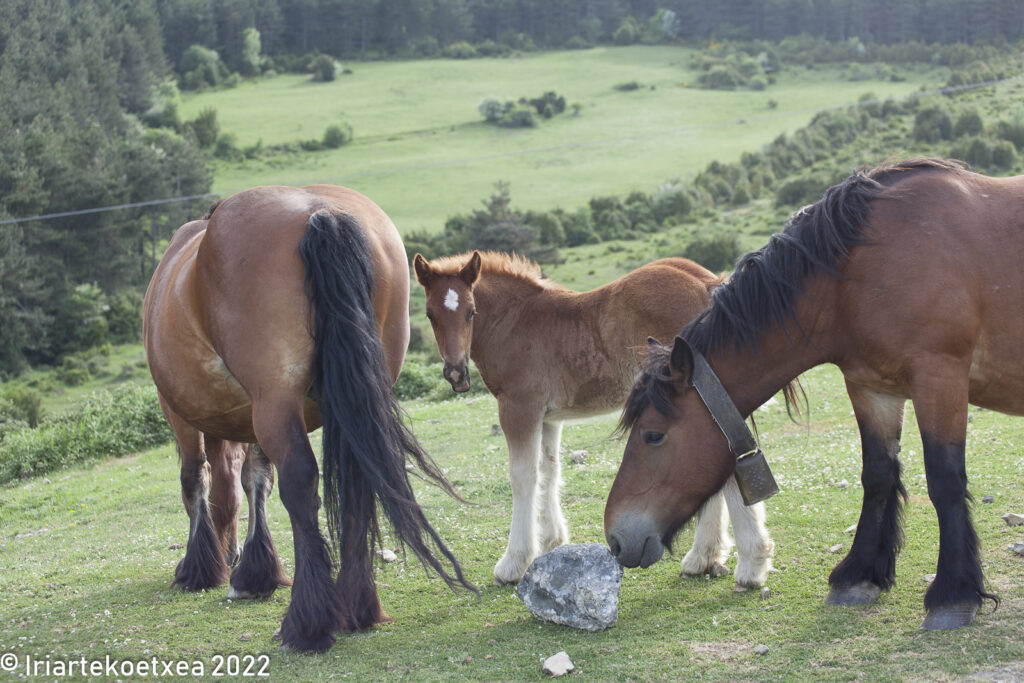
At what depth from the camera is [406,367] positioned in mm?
20969

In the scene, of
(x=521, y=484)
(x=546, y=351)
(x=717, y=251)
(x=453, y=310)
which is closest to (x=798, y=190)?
(x=717, y=251)

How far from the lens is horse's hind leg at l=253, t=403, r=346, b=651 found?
16.2ft

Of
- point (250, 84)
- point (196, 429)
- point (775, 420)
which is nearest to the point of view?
point (196, 429)

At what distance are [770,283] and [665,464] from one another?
118cm

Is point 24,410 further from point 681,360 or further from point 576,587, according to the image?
point 681,360

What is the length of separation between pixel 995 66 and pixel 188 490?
68429 mm

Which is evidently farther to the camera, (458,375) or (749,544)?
(458,375)

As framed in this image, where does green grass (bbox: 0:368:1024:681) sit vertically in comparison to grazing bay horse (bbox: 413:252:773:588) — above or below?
below

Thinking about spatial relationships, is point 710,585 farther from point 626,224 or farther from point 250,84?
point 250,84

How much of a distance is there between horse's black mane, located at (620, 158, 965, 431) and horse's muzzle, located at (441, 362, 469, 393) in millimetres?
2272

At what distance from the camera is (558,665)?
4520 mm

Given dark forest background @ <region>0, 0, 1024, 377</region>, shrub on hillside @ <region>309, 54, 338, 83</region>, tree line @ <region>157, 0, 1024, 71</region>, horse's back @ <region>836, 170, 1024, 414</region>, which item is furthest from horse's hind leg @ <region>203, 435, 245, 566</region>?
shrub on hillside @ <region>309, 54, 338, 83</region>

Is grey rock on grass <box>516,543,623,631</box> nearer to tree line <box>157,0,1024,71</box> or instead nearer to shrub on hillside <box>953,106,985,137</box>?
shrub on hillside <box>953,106,985,137</box>

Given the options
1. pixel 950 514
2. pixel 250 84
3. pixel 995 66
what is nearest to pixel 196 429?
pixel 950 514
